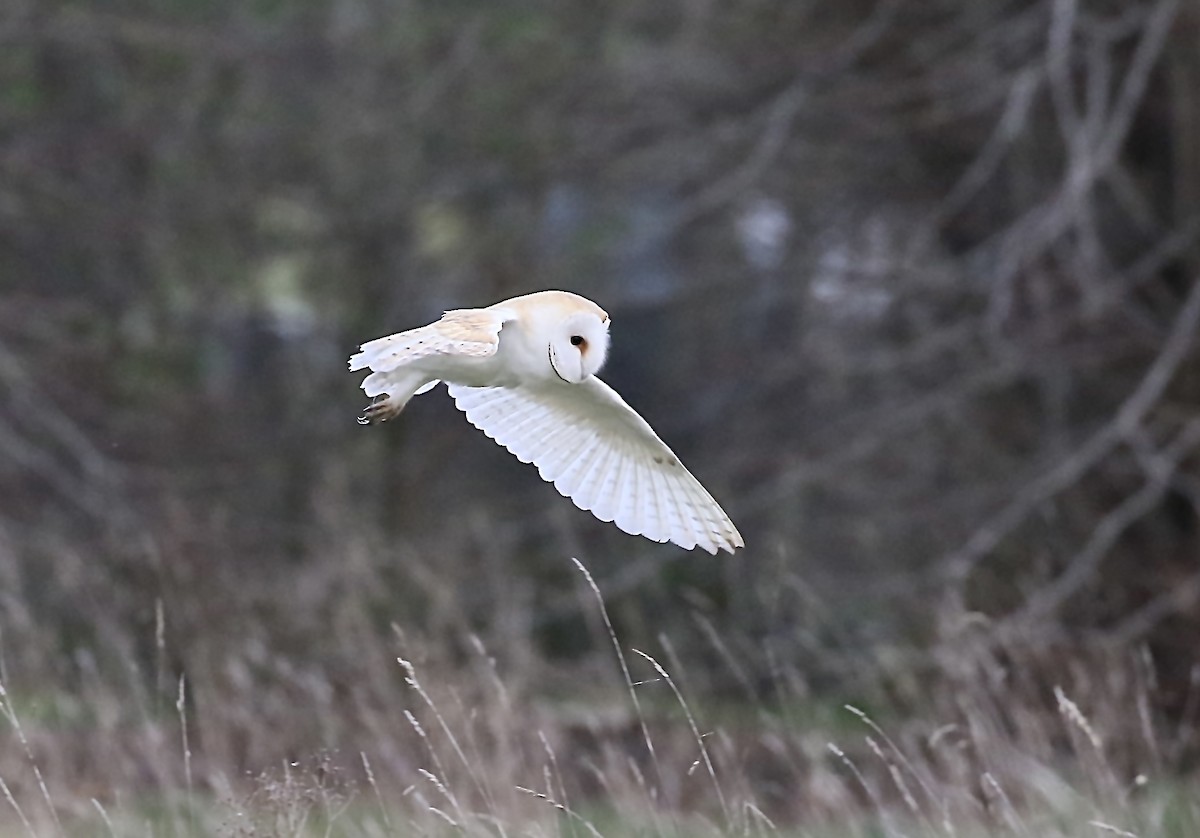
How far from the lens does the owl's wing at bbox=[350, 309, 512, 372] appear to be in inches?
111

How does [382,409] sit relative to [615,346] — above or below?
below

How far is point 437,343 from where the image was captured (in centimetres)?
284

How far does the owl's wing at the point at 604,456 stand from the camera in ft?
11.9

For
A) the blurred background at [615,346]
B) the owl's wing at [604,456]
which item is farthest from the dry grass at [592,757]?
the owl's wing at [604,456]

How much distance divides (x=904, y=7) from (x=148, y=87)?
13.3 ft

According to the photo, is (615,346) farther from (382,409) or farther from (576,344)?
(382,409)

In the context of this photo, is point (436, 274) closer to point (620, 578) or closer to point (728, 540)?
point (620, 578)

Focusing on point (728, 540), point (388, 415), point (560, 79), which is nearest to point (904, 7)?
point (560, 79)

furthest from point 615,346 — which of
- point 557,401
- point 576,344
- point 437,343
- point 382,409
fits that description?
point 437,343

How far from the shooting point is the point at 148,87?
32.3 ft

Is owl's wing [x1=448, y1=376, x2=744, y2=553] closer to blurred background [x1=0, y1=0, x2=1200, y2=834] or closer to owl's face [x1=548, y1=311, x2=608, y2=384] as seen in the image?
owl's face [x1=548, y1=311, x2=608, y2=384]

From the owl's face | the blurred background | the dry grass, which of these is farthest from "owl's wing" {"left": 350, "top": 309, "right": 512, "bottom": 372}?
the blurred background

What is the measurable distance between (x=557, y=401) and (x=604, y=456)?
15 centimetres

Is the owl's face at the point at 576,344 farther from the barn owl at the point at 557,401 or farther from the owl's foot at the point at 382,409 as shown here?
the owl's foot at the point at 382,409
